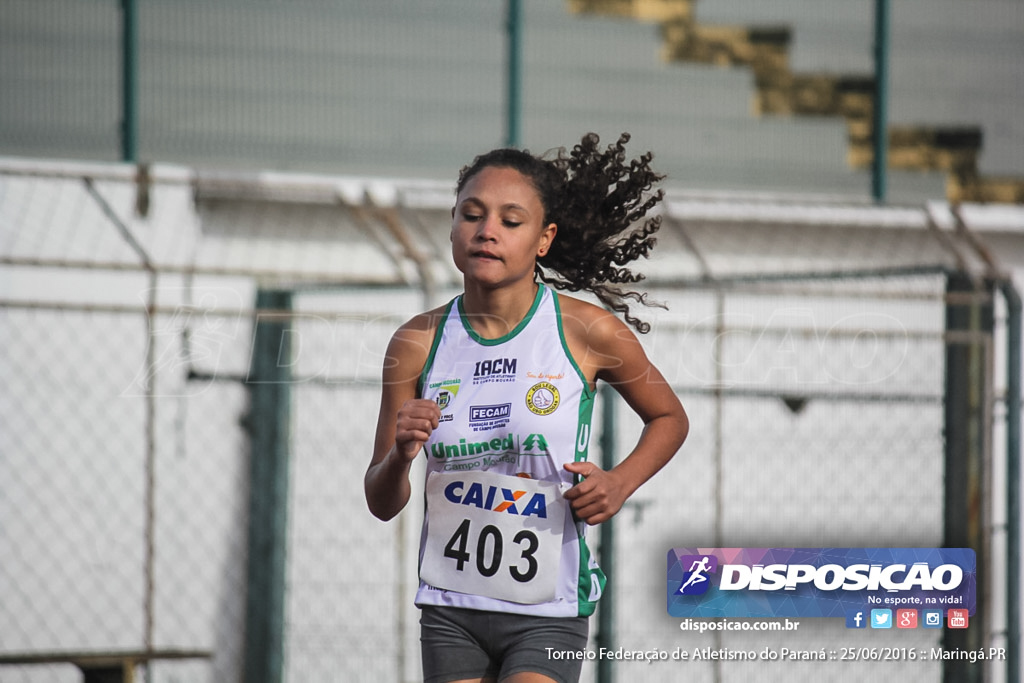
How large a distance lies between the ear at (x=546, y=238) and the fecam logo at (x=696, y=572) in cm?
170

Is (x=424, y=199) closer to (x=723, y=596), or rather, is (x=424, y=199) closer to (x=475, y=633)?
(x=723, y=596)

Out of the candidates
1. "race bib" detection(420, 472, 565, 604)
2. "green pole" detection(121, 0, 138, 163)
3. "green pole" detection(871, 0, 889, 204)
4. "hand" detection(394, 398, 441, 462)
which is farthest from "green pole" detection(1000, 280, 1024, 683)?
"green pole" detection(121, 0, 138, 163)

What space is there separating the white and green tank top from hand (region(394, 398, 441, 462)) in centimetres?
22

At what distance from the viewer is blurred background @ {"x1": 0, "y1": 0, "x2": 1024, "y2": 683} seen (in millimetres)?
5250

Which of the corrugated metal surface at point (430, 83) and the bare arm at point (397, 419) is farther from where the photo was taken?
the corrugated metal surface at point (430, 83)

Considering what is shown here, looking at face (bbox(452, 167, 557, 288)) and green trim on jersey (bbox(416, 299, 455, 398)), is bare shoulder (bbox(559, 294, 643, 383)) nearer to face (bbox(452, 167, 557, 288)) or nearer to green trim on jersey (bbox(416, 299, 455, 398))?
face (bbox(452, 167, 557, 288))

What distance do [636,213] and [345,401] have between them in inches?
114

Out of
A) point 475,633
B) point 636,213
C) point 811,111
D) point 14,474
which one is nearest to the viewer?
point 475,633

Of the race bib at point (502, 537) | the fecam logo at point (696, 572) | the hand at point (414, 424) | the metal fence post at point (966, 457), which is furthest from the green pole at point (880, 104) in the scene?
the hand at point (414, 424)

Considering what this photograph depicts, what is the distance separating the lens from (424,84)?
5.87m

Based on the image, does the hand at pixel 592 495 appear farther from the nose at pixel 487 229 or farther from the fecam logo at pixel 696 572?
the fecam logo at pixel 696 572

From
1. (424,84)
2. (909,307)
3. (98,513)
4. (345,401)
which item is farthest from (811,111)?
(98,513)

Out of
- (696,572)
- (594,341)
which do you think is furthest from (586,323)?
(696,572)

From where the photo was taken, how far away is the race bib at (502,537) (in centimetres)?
250
